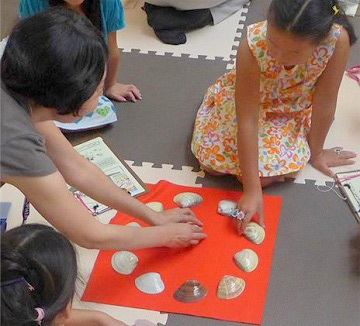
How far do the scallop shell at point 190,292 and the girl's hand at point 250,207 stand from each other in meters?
0.21

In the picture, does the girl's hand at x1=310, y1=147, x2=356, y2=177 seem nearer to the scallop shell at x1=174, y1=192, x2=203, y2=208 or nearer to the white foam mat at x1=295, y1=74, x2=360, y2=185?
the white foam mat at x1=295, y1=74, x2=360, y2=185

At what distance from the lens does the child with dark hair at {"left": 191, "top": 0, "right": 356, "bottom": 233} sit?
1346 millimetres

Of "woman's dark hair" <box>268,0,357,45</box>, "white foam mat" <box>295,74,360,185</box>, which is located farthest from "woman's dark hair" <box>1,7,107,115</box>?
"white foam mat" <box>295,74,360,185</box>

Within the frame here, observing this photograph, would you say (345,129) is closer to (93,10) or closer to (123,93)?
(123,93)

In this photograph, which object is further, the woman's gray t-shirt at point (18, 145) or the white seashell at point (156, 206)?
the white seashell at point (156, 206)

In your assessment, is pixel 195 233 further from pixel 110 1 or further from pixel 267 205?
pixel 110 1

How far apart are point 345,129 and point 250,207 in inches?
20.4

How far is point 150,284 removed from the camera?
1.44m

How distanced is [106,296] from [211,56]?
3.66 feet

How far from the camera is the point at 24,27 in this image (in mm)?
1060

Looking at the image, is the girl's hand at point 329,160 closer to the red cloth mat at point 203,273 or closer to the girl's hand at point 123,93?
the red cloth mat at point 203,273

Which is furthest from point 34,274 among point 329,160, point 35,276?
point 329,160

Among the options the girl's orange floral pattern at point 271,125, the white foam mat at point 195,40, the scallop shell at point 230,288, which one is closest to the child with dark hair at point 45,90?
the scallop shell at point 230,288

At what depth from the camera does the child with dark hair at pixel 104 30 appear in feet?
5.74
